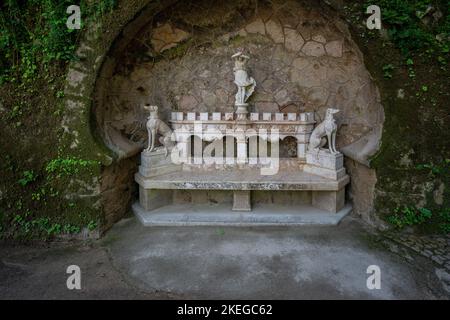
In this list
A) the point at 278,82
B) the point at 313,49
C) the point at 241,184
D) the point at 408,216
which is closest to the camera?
the point at 408,216

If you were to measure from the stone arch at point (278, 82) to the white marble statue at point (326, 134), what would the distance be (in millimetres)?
278

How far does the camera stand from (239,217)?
4340mm

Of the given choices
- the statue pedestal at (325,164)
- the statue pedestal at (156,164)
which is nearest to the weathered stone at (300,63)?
the statue pedestal at (325,164)

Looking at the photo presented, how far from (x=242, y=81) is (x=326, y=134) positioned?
4.79 ft

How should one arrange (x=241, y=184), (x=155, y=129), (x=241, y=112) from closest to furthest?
(x=241, y=184), (x=155, y=129), (x=241, y=112)

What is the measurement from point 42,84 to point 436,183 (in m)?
4.88

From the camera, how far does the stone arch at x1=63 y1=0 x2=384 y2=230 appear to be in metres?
4.12

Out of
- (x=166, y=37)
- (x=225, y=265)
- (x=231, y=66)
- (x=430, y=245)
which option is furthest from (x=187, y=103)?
(x=430, y=245)

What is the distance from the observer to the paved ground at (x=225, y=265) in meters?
2.85

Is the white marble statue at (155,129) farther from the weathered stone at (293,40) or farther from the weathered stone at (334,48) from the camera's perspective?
the weathered stone at (334,48)

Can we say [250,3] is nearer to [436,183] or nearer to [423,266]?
[436,183]

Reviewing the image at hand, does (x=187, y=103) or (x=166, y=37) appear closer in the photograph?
(x=166, y=37)

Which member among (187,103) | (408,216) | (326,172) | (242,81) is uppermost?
(242,81)

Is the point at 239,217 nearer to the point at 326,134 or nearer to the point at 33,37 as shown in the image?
the point at 326,134
